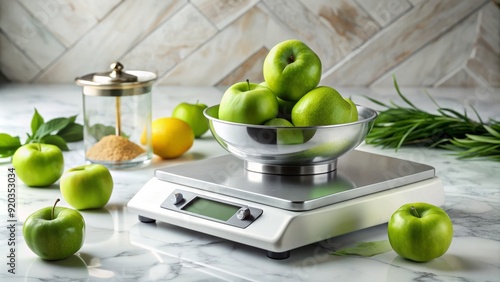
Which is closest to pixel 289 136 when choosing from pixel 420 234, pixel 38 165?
pixel 420 234

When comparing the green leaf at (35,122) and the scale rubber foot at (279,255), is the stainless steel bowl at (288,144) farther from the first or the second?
the green leaf at (35,122)

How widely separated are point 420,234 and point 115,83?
0.83m

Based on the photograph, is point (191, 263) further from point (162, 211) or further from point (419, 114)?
point (419, 114)

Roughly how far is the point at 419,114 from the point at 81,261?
1065 mm

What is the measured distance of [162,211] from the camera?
4.41 ft

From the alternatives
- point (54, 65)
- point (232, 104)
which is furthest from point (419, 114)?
point (54, 65)

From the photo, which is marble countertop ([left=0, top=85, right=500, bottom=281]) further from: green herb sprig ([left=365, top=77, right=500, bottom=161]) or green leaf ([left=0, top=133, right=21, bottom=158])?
green herb sprig ([left=365, top=77, right=500, bottom=161])

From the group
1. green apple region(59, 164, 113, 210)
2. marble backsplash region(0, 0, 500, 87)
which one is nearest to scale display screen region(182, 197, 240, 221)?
green apple region(59, 164, 113, 210)

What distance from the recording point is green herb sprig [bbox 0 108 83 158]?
72.7 inches

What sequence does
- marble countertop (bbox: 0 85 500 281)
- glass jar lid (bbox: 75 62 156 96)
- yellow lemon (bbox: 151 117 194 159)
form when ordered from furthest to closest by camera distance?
yellow lemon (bbox: 151 117 194 159) → glass jar lid (bbox: 75 62 156 96) → marble countertop (bbox: 0 85 500 281)

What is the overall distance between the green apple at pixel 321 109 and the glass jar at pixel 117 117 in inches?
23.3

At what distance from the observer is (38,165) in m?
1.62

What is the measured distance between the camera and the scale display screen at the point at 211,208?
1.28m

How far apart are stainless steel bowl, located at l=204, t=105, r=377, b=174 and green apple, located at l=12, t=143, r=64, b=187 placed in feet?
1.41
